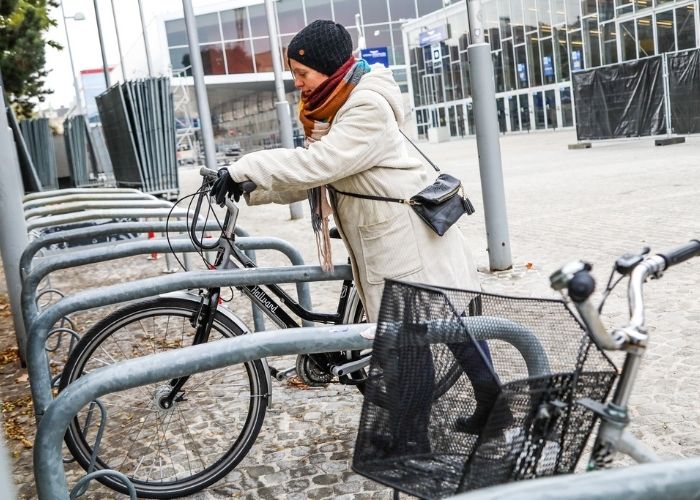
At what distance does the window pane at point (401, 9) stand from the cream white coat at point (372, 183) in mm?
46947

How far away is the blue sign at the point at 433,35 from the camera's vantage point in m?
42.4

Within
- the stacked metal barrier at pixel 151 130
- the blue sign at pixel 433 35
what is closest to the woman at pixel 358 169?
the stacked metal barrier at pixel 151 130

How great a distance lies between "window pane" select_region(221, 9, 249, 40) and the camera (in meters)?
45.2

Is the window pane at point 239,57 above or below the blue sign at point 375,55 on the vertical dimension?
above

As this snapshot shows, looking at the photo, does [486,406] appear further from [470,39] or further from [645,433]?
[470,39]

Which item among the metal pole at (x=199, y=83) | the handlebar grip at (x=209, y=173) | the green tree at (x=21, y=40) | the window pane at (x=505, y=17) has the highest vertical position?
the window pane at (x=505, y=17)

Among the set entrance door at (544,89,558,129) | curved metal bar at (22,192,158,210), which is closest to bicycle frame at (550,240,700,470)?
curved metal bar at (22,192,158,210)

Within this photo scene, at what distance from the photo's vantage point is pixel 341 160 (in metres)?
2.74

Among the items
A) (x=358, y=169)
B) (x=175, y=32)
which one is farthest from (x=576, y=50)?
(x=358, y=169)

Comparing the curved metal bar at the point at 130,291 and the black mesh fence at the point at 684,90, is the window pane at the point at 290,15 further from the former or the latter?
the curved metal bar at the point at 130,291

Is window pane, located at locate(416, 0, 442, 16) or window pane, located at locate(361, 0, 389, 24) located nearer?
window pane, located at locate(361, 0, 389, 24)

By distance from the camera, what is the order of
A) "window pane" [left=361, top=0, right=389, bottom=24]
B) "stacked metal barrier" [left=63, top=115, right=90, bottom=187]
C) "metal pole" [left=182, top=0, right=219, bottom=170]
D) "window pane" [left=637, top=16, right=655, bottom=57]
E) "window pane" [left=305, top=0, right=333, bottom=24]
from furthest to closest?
"window pane" [left=361, top=0, right=389, bottom=24], "window pane" [left=305, top=0, right=333, bottom=24], "window pane" [left=637, top=16, right=655, bottom=57], "stacked metal barrier" [left=63, top=115, right=90, bottom=187], "metal pole" [left=182, top=0, right=219, bottom=170]

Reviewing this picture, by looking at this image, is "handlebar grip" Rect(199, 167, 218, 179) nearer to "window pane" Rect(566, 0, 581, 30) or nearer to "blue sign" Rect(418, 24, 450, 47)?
"window pane" Rect(566, 0, 581, 30)

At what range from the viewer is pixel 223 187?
2.77m
